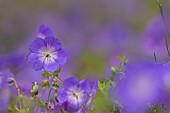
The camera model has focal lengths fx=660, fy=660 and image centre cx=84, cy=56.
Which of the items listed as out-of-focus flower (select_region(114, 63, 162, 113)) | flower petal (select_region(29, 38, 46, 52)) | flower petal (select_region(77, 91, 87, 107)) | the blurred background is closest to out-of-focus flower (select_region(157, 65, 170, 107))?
out-of-focus flower (select_region(114, 63, 162, 113))

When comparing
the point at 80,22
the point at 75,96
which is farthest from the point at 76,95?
the point at 80,22

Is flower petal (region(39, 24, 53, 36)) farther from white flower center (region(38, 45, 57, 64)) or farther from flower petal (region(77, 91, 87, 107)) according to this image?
flower petal (region(77, 91, 87, 107))

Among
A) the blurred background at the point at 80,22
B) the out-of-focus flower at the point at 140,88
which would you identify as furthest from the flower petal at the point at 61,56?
the blurred background at the point at 80,22

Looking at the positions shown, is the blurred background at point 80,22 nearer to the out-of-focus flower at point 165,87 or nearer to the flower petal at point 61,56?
the flower petal at point 61,56

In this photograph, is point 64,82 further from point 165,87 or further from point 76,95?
point 165,87

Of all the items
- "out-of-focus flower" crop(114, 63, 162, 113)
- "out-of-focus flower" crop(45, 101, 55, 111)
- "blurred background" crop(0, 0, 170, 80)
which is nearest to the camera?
"out-of-focus flower" crop(114, 63, 162, 113)

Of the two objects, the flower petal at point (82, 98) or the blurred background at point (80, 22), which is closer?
the flower petal at point (82, 98)
